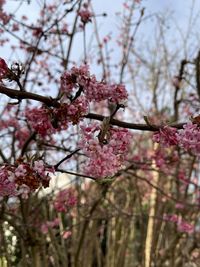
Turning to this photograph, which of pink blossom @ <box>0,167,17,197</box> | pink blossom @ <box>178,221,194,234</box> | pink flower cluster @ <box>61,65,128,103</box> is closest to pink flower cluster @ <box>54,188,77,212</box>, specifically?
pink blossom @ <box>178,221,194,234</box>

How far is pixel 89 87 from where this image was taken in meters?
2.31

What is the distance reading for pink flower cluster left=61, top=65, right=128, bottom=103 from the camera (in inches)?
89.8

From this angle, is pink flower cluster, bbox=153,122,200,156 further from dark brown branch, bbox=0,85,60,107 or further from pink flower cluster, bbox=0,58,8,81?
pink flower cluster, bbox=0,58,8,81

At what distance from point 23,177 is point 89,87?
0.63m

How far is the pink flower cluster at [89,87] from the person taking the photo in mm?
2281

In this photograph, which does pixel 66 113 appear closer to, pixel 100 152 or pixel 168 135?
pixel 100 152

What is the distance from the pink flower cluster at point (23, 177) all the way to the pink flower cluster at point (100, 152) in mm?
200

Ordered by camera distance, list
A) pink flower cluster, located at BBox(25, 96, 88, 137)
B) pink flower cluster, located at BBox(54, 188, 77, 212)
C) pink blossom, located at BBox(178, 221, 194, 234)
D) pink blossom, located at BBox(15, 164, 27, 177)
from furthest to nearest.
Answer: pink blossom, located at BBox(178, 221, 194, 234)
pink flower cluster, located at BBox(54, 188, 77, 212)
pink flower cluster, located at BBox(25, 96, 88, 137)
pink blossom, located at BBox(15, 164, 27, 177)

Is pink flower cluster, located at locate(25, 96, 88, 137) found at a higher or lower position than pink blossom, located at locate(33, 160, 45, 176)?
higher

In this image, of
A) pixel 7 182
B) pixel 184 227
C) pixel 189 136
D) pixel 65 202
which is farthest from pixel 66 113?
pixel 184 227

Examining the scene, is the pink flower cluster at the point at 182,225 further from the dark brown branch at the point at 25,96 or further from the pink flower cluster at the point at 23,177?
the pink flower cluster at the point at 23,177

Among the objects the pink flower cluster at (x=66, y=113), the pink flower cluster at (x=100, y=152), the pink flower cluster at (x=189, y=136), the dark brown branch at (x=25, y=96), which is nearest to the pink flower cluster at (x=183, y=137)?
the pink flower cluster at (x=189, y=136)

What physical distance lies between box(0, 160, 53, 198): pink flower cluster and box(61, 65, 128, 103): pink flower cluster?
0.47m

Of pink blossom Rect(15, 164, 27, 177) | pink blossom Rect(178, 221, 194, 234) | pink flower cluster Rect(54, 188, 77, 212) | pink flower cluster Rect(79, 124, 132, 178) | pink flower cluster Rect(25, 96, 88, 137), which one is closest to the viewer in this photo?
pink blossom Rect(15, 164, 27, 177)
